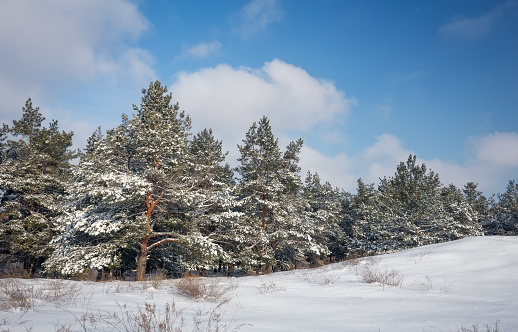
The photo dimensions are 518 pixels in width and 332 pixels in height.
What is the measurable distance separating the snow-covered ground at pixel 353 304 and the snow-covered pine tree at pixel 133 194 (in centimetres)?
615

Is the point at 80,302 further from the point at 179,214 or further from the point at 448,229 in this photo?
the point at 448,229

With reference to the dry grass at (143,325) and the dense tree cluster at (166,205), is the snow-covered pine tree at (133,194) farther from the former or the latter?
the dry grass at (143,325)

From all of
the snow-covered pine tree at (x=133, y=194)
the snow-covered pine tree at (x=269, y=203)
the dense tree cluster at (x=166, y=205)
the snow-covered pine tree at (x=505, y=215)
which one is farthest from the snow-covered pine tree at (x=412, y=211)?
the snow-covered pine tree at (x=133, y=194)

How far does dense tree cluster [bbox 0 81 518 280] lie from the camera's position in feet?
50.2

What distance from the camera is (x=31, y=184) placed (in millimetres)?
21047

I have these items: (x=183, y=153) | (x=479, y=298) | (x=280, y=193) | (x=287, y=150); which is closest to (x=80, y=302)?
(x=479, y=298)

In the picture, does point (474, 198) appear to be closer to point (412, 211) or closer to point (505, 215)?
point (505, 215)

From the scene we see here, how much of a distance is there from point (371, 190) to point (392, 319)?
39543 mm

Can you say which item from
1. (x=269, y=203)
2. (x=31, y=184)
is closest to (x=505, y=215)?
(x=269, y=203)

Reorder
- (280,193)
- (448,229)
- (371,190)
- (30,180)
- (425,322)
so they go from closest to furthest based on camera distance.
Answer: (425,322)
(30,180)
(280,193)
(448,229)
(371,190)

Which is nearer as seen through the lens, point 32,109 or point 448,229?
point 32,109

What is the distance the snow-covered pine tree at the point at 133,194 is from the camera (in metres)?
14.3

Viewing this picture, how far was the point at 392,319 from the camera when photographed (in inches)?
198

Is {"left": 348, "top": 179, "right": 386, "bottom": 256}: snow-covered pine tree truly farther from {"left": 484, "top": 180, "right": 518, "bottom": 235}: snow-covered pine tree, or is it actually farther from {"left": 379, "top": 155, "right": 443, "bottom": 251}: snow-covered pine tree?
{"left": 484, "top": 180, "right": 518, "bottom": 235}: snow-covered pine tree
